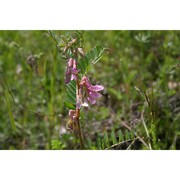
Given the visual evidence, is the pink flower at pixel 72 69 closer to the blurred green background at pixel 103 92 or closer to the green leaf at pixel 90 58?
the green leaf at pixel 90 58

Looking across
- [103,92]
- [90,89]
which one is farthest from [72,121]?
[103,92]

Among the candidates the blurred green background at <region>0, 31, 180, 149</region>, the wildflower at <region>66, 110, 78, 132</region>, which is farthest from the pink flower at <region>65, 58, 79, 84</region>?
the blurred green background at <region>0, 31, 180, 149</region>

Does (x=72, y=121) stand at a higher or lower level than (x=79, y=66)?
lower

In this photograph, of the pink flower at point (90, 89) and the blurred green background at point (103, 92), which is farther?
the blurred green background at point (103, 92)

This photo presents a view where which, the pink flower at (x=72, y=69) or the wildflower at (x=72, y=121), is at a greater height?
the pink flower at (x=72, y=69)

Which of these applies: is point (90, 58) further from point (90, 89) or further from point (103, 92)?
point (103, 92)

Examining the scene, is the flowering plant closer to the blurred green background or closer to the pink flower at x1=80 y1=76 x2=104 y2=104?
the pink flower at x1=80 y1=76 x2=104 y2=104

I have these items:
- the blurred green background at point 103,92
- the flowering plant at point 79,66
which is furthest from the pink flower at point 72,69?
the blurred green background at point 103,92

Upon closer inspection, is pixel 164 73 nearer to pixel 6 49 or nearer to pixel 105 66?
pixel 105 66

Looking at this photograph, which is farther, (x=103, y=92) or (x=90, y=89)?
(x=103, y=92)
